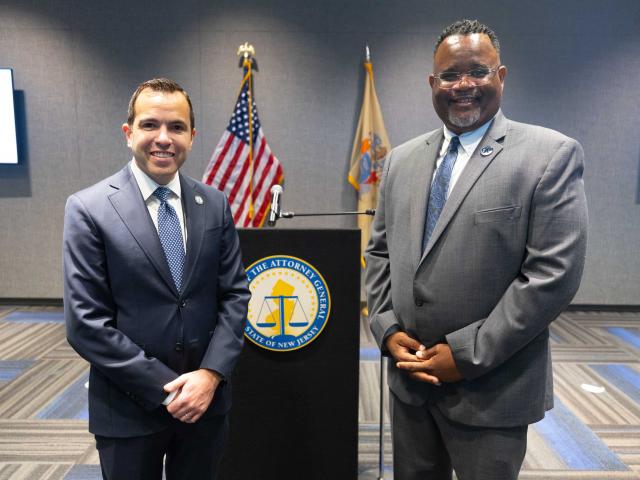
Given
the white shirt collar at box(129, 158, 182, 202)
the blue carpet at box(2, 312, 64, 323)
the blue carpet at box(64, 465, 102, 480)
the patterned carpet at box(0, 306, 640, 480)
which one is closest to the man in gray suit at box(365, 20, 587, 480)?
the white shirt collar at box(129, 158, 182, 202)

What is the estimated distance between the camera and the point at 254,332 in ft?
5.41

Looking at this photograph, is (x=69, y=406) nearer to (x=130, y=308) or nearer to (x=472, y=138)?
(x=130, y=308)

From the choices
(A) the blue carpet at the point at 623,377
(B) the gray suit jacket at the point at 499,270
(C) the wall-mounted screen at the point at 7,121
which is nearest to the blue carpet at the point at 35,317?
(C) the wall-mounted screen at the point at 7,121

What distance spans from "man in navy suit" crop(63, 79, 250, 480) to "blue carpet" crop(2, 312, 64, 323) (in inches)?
143

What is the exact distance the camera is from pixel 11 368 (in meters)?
3.29

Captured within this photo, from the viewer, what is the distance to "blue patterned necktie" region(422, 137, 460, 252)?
1.23 m

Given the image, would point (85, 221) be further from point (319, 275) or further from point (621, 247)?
point (621, 247)

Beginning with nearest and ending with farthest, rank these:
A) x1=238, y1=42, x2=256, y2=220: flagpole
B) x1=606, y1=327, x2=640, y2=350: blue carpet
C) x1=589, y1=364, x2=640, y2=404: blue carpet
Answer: x1=589, y1=364, x2=640, y2=404: blue carpet → x1=606, y1=327, x2=640, y2=350: blue carpet → x1=238, y1=42, x2=256, y2=220: flagpole

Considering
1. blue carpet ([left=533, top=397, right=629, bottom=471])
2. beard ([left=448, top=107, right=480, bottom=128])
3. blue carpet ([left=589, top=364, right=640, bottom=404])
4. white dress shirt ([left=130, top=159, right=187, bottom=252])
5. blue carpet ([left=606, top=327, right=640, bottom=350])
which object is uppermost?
beard ([left=448, top=107, right=480, bottom=128])

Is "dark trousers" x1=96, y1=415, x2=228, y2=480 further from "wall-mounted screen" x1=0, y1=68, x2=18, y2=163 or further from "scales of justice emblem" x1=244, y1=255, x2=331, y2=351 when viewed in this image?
"wall-mounted screen" x1=0, y1=68, x2=18, y2=163

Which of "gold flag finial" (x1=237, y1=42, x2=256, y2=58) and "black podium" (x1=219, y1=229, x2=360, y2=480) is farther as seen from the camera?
"gold flag finial" (x1=237, y1=42, x2=256, y2=58)

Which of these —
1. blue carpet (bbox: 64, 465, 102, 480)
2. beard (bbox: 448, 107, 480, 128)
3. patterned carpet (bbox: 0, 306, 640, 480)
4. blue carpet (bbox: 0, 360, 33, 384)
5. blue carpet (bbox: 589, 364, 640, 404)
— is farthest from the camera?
blue carpet (bbox: 0, 360, 33, 384)

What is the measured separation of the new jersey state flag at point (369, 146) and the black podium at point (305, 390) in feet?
8.78

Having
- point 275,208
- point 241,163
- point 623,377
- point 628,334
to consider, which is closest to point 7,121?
point 241,163
